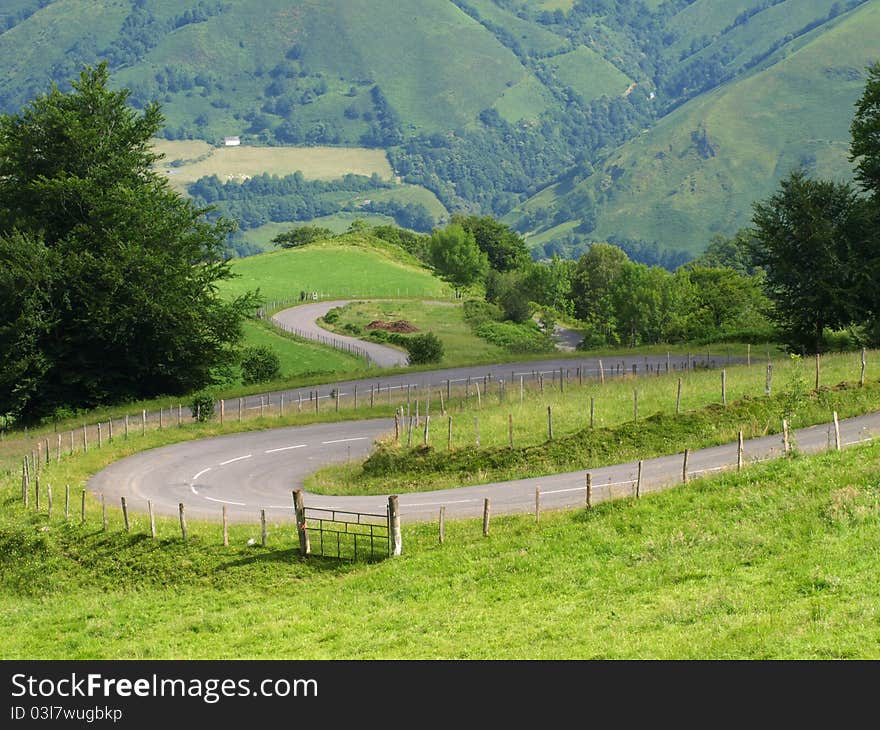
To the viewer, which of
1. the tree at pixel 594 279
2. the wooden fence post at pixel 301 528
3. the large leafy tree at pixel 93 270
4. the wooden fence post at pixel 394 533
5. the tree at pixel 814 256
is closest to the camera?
the wooden fence post at pixel 394 533

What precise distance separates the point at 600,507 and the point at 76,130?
54.3m

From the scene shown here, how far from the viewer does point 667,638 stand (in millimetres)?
25219

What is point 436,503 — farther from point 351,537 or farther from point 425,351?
point 425,351

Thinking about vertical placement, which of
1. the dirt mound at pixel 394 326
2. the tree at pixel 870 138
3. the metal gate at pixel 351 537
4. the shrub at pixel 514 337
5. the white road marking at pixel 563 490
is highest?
the tree at pixel 870 138

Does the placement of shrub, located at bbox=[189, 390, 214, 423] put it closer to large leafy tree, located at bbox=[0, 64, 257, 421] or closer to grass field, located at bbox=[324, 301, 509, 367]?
large leafy tree, located at bbox=[0, 64, 257, 421]

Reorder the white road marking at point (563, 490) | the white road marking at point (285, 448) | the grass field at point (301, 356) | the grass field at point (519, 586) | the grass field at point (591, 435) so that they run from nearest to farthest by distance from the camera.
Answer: the grass field at point (519, 586)
the white road marking at point (563, 490)
the grass field at point (591, 435)
the white road marking at point (285, 448)
the grass field at point (301, 356)

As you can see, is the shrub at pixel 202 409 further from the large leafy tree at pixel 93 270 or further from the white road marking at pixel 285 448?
the large leafy tree at pixel 93 270

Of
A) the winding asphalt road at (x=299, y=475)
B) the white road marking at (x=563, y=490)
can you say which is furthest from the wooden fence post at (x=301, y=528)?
the white road marking at (x=563, y=490)

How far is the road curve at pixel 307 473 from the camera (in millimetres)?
41375

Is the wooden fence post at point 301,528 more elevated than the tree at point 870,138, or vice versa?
the tree at point 870,138

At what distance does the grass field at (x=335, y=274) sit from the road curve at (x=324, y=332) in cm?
893

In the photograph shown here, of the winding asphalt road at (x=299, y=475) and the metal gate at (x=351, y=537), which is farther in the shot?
the winding asphalt road at (x=299, y=475)

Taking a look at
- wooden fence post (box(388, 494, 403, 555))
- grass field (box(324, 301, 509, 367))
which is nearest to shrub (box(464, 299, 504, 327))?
grass field (box(324, 301, 509, 367))

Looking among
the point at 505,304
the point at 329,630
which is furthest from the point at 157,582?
the point at 505,304
